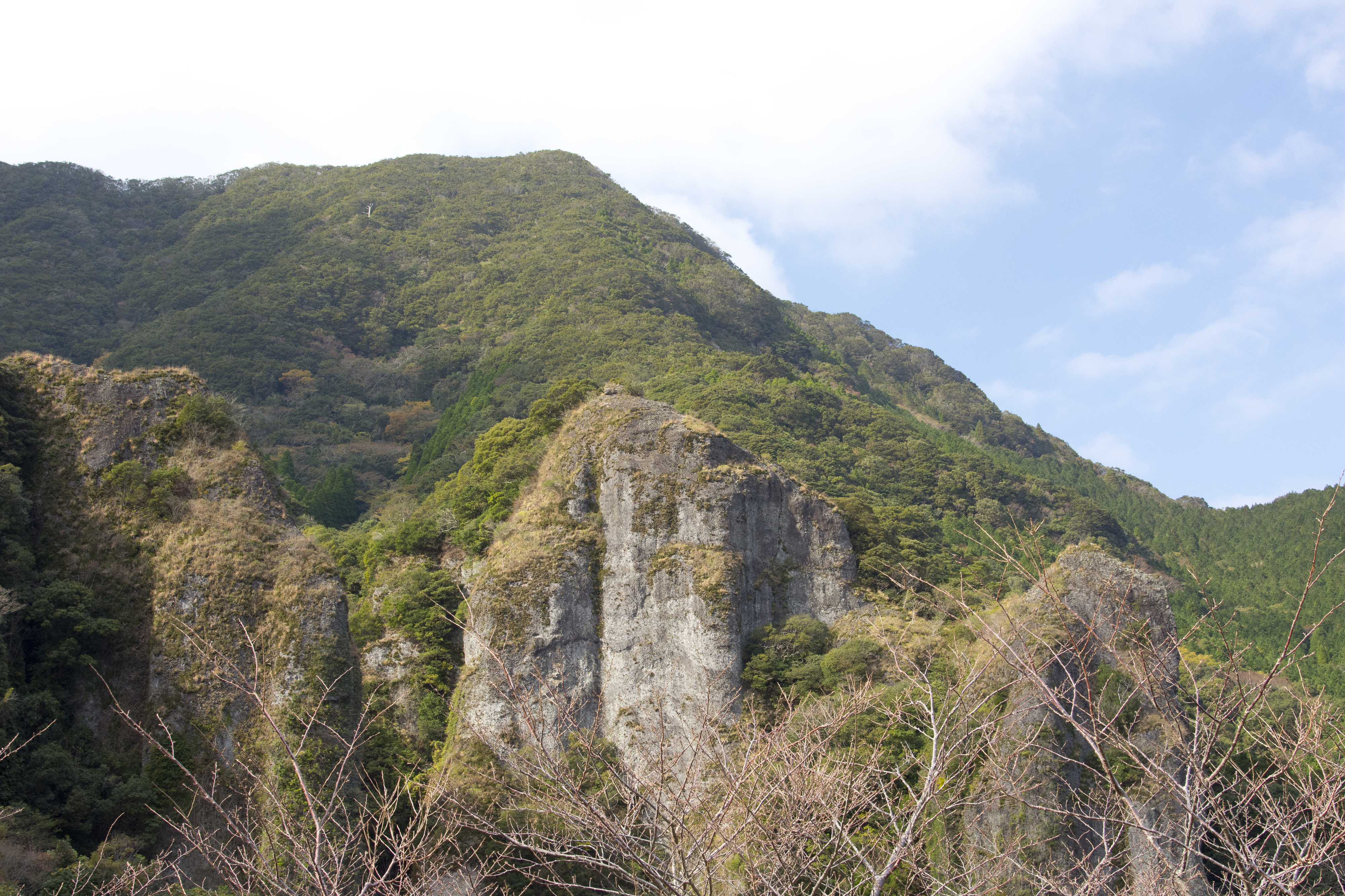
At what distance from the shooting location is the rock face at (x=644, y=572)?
28.8m

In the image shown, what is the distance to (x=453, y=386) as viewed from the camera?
74.1 meters

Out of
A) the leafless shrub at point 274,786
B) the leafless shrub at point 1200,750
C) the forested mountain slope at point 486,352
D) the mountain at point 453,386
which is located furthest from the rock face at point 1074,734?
the leafless shrub at point 274,786

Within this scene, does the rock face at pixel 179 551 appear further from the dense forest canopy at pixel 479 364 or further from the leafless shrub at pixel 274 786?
the dense forest canopy at pixel 479 364

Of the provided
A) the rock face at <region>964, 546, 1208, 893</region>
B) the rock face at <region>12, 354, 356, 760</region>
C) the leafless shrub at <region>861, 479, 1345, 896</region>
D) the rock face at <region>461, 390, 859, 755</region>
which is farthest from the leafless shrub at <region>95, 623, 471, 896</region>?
the leafless shrub at <region>861, 479, 1345, 896</region>

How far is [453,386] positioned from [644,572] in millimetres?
46924

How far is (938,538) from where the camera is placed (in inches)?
1785

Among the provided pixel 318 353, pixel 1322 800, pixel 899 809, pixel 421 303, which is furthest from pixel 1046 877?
pixel 421 303

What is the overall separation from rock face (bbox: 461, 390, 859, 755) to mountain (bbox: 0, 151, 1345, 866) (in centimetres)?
194

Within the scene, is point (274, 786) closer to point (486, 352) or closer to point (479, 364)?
point (479, 364)

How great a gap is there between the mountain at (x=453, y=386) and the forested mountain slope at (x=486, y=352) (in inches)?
11.4

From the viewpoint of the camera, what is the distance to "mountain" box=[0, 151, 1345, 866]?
99.7 ft

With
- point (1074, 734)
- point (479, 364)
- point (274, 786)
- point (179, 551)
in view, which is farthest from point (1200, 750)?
point (479, 364)

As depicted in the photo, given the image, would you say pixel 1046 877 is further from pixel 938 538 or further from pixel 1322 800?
pixel 938 538

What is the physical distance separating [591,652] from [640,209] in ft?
280
